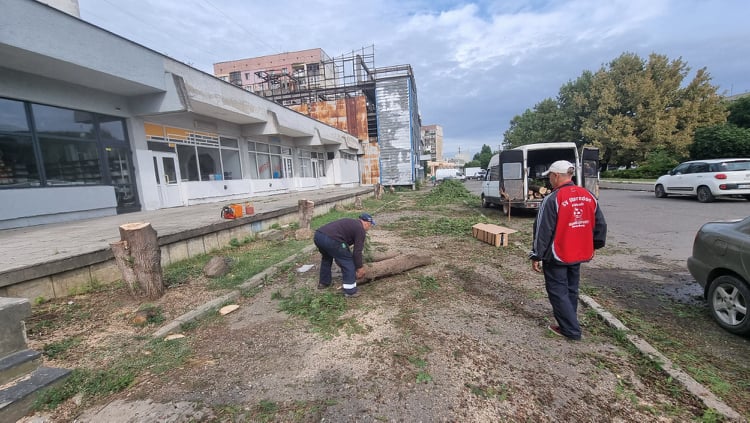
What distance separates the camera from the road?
650 centimetres

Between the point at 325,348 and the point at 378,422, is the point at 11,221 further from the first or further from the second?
the point at 378,422

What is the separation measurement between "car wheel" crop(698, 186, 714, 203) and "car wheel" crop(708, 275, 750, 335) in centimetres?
1273

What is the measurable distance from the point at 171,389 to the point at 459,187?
19.6 metres

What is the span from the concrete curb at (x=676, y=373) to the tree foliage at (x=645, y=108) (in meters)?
32.6

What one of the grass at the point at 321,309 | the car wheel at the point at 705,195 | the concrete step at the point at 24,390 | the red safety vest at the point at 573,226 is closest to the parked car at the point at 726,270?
the red safety vest at the point at 573,226

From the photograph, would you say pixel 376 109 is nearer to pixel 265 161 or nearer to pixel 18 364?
pixel 265 161

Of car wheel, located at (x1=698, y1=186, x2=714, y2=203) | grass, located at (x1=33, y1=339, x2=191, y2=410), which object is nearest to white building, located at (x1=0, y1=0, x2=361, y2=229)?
grass, located at (x1=33, y1=339, x2=191, y2=410)

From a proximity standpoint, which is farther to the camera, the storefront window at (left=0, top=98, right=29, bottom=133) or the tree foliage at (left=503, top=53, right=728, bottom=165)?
the tree foliage at (left=503, top=53, right=728, bottom=165)

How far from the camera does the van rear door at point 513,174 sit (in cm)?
1034

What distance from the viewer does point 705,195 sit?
12070mm

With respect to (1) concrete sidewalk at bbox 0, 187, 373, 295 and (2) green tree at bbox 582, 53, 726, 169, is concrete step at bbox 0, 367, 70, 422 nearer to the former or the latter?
(1) concrete sidewalk at bbox 0, 187, 373, 295

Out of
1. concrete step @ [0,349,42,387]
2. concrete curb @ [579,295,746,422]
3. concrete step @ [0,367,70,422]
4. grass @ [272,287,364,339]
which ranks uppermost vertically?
concrete step @ [0,349,42,387]

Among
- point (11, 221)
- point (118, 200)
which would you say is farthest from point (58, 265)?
point (118, 200)

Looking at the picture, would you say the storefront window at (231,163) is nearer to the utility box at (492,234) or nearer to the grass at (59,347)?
the utility box at (492,234)
